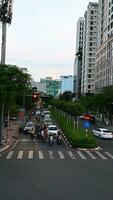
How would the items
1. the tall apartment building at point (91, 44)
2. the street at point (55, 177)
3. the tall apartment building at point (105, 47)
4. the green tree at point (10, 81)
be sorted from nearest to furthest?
the street at point (55, 177) → the green tree at point (10, 81) → the tall apartment building at point (105, 47) → the tall apartment building at point (91, 44)

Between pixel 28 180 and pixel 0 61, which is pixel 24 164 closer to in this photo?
pixel 28 180

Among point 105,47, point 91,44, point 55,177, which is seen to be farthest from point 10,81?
point 91,44

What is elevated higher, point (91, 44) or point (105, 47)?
point (91, 44)

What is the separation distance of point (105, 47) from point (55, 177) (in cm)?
12561

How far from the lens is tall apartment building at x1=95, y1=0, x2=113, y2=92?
138 meters

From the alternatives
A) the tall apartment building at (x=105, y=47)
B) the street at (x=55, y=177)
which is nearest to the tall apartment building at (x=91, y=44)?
the tall apartment building at (x=105, y=47)

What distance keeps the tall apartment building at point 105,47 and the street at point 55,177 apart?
10270 centimetres

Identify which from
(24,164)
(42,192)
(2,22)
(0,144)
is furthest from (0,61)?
(42,192)

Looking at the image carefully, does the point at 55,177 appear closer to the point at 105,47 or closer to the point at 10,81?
the point at 10,81

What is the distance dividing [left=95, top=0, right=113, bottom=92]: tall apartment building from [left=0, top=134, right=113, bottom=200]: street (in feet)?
337

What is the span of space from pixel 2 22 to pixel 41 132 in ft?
47.7

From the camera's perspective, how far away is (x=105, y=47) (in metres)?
Answer: 147

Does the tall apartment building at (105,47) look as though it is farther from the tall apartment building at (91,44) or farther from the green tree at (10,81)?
the green tree at (10,81)

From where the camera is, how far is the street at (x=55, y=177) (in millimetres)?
18281
